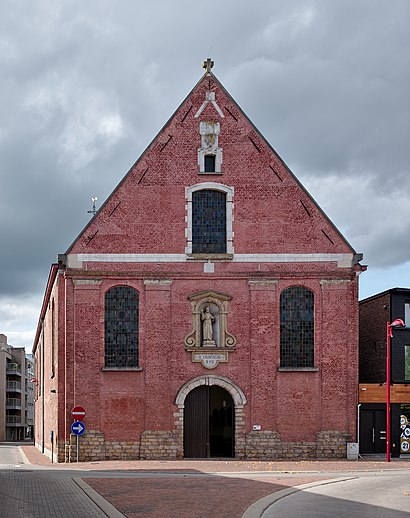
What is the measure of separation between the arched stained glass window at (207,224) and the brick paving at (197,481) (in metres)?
9.37

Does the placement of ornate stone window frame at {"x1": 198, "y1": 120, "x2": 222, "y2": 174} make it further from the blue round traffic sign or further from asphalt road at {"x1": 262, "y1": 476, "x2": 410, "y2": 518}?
asphalt road at {"x1": 262, "y1": 476, "x2": 410, "y2": 518}

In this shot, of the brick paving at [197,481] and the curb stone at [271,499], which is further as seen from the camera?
the brick paving at [197,481]

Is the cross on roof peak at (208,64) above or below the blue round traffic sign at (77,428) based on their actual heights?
above

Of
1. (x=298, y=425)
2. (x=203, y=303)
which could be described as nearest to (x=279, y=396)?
(x=298, y=425)

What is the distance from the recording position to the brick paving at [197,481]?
18.7m

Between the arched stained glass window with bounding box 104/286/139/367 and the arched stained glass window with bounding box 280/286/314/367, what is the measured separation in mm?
6534

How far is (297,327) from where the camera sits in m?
37.8

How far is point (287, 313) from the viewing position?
37875 mm

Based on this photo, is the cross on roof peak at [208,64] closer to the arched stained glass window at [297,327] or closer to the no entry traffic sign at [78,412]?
the arched stained glass window at [297,327]

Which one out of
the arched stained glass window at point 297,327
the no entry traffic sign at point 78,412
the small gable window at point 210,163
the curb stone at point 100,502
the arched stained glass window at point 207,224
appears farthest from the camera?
the small gable window at point 210,163

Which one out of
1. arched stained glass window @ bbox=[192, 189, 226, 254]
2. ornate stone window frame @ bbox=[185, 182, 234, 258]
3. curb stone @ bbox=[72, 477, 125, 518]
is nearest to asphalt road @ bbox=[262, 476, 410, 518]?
curb stone @ bbox=[72, 477, 125, 518]

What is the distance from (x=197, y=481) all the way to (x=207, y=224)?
605 inches

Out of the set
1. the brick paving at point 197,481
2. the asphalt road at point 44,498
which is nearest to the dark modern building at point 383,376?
the brick paving at point 197,481

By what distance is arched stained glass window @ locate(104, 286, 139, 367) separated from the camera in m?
37.4
